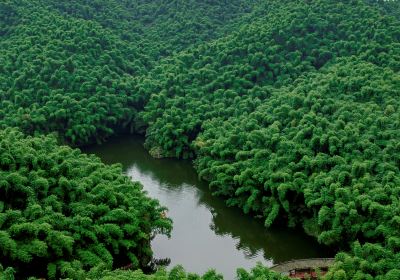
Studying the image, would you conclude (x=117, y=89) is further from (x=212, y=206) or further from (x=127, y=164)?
(x=212, y=206)

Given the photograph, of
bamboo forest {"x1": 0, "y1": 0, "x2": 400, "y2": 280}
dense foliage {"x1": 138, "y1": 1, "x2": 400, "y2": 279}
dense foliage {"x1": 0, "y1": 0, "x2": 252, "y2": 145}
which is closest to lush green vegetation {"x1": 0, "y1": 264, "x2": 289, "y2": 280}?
bamboo forest {"x1": 0, "y1": 0, "x2": 400, "y2": 280}

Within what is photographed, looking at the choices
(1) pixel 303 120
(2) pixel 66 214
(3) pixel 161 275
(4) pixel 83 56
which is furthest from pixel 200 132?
(3) pixel 161 275

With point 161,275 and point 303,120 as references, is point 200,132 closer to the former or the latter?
point 303,120

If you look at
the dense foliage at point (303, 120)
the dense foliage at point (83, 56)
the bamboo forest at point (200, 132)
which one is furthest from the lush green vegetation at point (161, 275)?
the dense foliage at point (83, 56)

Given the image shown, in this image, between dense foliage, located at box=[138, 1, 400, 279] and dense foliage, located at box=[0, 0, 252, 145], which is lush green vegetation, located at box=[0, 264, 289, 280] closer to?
dense foliage, located at box=[138, 1, 400, 279]

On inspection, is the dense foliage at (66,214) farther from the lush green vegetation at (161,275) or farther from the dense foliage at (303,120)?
the dense foliage at (303,120)
